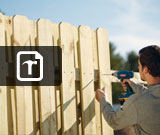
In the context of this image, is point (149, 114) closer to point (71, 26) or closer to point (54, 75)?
point (54, 75)

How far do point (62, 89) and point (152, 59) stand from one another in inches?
51.1

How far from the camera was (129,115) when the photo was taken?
2.43 metres

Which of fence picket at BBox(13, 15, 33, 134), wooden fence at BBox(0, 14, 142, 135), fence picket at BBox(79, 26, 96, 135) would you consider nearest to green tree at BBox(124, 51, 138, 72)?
wooden fence at BBox(0, 14, 142, 135)

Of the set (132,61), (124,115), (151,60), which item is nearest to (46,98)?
(124,115)

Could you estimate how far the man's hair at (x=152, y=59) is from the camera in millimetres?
2453

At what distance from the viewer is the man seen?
7.74 ft

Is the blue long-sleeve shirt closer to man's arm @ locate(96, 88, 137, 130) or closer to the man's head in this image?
man's arm @ locate(96, 88, 137, 130)

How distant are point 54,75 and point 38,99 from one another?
371mm

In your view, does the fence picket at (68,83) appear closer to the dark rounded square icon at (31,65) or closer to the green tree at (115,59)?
the dark rounded square icon at (31,65)

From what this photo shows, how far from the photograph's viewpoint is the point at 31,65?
3080 mm

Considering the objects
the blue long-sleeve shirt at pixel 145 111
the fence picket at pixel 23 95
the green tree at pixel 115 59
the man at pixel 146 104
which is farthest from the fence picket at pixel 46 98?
the green tree at pixel 115 59

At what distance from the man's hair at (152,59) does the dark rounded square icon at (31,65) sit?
1234 mm

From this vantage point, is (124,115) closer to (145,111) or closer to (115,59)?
(145,111)

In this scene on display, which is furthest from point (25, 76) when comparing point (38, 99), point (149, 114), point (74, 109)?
point (149, 114)
